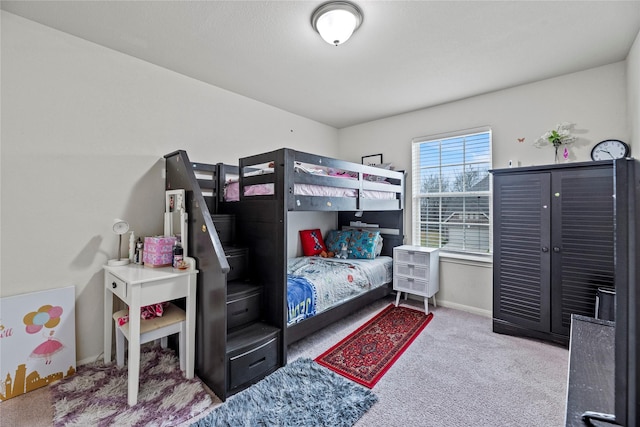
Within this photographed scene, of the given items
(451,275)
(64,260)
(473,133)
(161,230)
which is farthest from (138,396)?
(473,133)

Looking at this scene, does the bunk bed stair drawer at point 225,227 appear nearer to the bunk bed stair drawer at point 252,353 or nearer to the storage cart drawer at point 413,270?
the bunk bed stair drawer at point 252,353

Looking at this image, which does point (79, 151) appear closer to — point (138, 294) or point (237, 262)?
point (138, 294)

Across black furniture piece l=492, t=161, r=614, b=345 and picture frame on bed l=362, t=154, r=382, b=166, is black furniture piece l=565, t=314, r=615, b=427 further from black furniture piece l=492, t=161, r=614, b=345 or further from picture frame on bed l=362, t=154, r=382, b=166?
picture frame on bed l=362, t=154, r=382, b=166

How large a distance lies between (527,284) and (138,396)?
3340mm

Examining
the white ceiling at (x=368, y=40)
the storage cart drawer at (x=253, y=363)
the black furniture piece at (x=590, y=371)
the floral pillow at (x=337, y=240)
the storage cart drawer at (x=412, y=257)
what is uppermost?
the white ceiling at (x=368, y=40)

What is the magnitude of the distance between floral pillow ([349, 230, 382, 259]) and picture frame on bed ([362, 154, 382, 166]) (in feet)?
3.54

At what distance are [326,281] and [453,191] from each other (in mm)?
2111

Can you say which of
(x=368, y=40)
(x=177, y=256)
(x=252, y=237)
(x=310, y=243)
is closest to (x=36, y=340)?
(x=177, y=256)

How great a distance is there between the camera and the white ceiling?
182 centimetres

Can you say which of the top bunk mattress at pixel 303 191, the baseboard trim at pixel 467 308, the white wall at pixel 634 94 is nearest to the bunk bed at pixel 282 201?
the top bunk mattress at pixel 303 191

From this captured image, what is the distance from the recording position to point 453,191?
11.6 ft

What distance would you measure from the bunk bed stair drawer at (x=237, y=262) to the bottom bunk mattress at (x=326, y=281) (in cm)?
42

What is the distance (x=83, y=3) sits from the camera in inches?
70.7

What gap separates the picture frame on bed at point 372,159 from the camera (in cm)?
415
